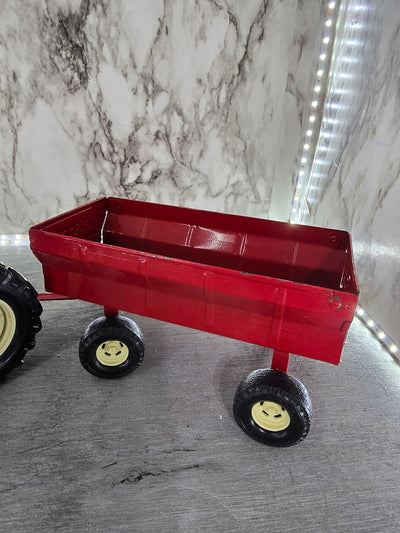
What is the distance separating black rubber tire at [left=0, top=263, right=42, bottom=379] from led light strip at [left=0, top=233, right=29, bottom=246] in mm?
1822

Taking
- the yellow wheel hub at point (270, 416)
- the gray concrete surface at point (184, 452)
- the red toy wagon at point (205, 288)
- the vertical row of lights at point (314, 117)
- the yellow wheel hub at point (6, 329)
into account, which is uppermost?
the vertical row of lights at point (314, 117)

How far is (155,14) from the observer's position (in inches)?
104

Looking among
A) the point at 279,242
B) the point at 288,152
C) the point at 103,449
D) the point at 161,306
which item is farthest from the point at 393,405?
the point at 288,152

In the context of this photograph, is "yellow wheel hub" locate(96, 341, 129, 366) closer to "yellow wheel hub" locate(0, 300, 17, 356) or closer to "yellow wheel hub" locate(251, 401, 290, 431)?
"yellow wheel hub" locate(0, 300, 17, 356)

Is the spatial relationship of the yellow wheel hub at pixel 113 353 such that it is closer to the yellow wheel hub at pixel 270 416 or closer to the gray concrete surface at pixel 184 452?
the gray concrete surface at pixel 184 452

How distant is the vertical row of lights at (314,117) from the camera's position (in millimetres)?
2795

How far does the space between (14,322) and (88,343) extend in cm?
34

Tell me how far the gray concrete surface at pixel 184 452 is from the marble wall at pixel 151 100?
1.78 metres

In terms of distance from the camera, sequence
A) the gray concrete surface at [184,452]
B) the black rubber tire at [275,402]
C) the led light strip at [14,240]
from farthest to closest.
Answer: the led light strip at [14,240]
the black rubber tire at [275,402]
the gray concrete surface at [184,452]

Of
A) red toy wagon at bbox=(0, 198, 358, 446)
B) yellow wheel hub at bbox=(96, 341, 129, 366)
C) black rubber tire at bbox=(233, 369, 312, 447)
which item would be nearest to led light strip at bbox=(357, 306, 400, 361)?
red toy wagon at bbox=(0, 198, 358, 446)

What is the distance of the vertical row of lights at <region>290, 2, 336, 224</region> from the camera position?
2.79 metres

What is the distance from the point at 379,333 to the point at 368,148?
124cm

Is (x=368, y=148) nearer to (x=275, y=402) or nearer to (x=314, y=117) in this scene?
(x=314, y=117)

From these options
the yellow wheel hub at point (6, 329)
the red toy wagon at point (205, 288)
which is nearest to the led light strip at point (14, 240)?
the red toy wagon at point (205, 288)
